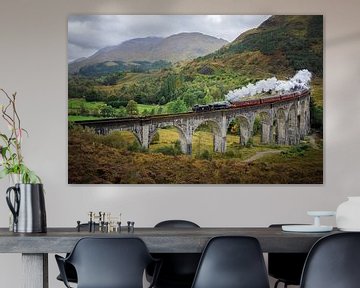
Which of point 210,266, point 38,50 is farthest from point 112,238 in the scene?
point 38,50

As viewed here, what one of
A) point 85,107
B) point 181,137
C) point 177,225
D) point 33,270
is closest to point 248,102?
point 181,137

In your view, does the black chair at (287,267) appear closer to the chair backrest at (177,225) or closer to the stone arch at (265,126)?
the chair backrest at (177,225)

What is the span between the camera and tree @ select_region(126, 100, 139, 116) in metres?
6.07

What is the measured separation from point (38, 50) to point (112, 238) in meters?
2.73

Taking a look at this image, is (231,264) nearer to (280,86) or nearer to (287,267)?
(287,267)

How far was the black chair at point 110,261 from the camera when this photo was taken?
3715mm

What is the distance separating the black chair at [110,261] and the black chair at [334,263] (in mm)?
789

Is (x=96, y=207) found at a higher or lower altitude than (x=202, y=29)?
lower

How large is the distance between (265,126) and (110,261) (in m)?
2.70

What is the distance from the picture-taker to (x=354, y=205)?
4.04 m

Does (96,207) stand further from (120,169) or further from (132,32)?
(132,32)

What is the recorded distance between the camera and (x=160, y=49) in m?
6.13

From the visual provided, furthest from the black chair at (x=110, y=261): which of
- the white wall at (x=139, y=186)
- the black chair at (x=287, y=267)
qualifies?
the white wall at (x=139, y=186)

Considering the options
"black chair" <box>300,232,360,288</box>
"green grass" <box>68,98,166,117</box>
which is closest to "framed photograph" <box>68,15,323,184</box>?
"green grass" <box>68,98,166,117</box>
